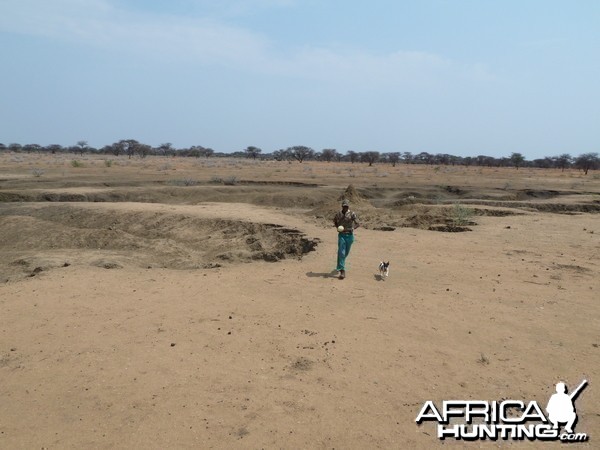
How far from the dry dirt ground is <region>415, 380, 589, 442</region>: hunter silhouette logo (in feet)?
0.34

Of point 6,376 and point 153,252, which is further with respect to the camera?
point 153,252

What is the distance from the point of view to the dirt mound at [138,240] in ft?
34.3

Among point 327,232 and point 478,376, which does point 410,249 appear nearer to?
point 327,232

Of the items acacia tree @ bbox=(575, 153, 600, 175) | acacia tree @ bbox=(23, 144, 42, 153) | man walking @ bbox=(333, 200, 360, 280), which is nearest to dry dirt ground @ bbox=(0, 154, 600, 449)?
man walking @ bbox=(333, 200, 360, 280)

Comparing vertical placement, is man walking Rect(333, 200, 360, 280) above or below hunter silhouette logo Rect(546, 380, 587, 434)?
above

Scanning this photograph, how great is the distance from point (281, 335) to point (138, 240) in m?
8.02

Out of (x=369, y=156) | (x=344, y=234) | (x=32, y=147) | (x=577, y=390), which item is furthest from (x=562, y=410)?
(x=32, y=147)

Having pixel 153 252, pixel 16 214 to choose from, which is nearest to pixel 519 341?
pixel 153 252

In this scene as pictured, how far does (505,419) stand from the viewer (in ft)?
13.5

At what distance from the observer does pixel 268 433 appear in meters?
3.90

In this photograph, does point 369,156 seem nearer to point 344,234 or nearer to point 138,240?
point 138,240

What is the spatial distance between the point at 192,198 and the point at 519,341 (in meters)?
18.1

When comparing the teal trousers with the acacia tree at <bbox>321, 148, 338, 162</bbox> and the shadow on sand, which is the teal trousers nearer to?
the shadow on sand

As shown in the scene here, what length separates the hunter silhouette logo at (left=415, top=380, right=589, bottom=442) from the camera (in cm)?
391
